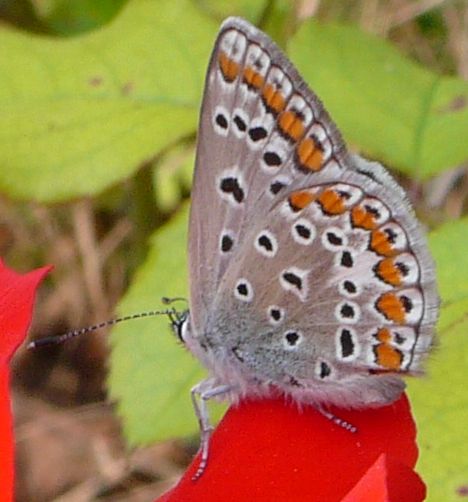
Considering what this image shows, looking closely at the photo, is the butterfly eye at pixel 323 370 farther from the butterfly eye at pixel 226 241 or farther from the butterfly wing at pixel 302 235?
the butterfly eye at pixel 226 241

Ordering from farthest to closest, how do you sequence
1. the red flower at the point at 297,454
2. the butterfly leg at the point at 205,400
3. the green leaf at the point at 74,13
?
the green leaf at the point at 74,13 < the butterfly leg at the point at 205,400 < the red flower at the point at 297,454

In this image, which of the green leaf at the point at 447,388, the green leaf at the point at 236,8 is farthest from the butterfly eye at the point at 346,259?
the green leaf at the point at 236,8

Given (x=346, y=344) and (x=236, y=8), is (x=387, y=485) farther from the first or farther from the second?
(x=236, y=8)

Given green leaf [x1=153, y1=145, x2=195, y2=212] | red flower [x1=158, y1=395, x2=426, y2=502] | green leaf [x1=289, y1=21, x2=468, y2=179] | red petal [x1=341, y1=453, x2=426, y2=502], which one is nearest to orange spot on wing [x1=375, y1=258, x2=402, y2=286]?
red flower [x1=158, y1=395, x2=426, y2=502]

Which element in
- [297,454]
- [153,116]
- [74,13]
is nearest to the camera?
[297,454]

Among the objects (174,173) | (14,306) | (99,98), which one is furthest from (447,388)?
(174,173)

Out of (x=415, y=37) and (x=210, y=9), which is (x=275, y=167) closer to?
(x=210, y=9)

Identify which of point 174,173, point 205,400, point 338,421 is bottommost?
point 174,173

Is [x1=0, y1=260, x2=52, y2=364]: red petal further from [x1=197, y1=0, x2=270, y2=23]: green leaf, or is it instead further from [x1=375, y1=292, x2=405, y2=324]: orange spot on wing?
[x1=197, y1=0, x2=270, y2=23]: green leaf
